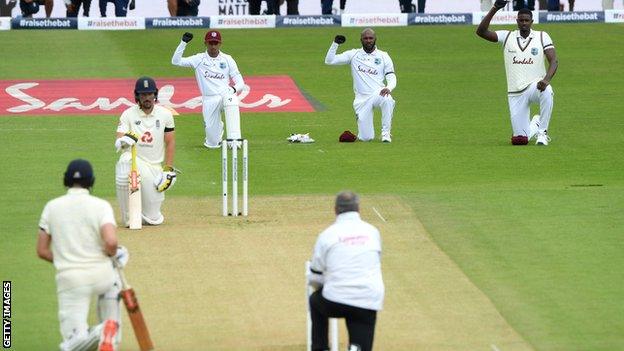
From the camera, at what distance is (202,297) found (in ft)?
46.9

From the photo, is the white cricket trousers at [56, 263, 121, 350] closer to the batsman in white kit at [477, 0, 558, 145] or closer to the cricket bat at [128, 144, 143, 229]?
the cricket bat at [128, 144, 143, 229]

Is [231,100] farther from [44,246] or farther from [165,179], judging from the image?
[44,246]

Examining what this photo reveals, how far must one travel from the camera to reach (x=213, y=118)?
24203 millimetres

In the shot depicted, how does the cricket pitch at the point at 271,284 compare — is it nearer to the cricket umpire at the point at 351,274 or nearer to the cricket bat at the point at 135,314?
the cricket bat at the point at 135,314

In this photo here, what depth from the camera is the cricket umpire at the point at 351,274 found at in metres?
11.3

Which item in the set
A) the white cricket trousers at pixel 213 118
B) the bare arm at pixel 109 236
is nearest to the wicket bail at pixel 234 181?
the white cricket trousers at pixel 213 118

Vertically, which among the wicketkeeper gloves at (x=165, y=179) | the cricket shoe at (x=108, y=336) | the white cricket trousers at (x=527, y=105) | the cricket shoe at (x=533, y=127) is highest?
the cricket shoe at (x=108, y=336)

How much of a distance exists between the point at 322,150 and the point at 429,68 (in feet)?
34.8

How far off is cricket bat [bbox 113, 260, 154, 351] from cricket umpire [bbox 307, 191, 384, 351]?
1.42 m

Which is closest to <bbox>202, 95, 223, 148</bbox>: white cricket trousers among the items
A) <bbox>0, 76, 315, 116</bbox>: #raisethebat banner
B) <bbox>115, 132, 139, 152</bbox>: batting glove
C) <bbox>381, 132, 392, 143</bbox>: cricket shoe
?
<bbox>381, 132, 392, 143</bbox>: cricket shoe

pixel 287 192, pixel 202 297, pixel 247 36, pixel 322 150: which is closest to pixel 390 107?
pixel 322 150

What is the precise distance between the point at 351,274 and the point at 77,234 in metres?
2.12

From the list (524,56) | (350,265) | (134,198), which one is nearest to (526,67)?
(524,56)

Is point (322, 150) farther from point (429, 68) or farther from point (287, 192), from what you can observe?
point (429, 68)
